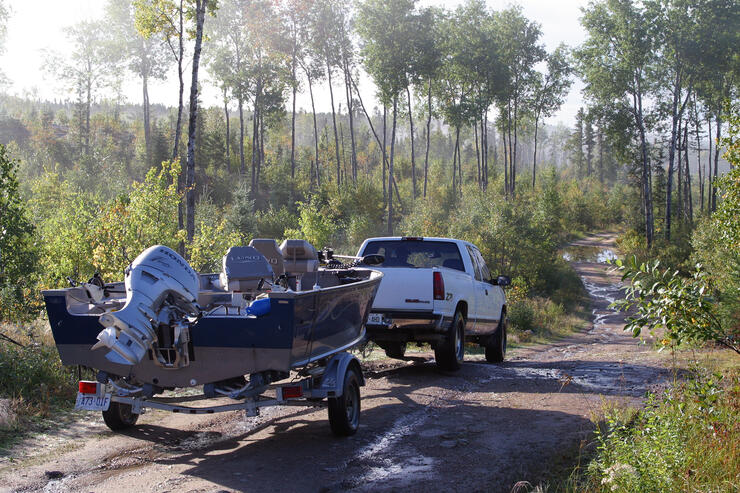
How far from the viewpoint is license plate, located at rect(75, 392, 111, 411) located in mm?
6086

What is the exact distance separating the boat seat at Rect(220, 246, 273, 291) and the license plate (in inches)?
67.2

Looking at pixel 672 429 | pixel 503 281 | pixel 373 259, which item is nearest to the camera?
pixel 672 429

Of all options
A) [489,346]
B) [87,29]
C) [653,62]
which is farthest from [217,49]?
[489,346]

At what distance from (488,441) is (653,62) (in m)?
46.8

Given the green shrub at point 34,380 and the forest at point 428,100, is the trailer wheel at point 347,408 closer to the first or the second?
the green shrub at point 34,380

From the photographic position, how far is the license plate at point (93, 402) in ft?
20.0

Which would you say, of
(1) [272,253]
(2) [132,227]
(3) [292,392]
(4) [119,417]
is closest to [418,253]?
(1) [272,253]

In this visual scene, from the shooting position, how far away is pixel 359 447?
6359 mm

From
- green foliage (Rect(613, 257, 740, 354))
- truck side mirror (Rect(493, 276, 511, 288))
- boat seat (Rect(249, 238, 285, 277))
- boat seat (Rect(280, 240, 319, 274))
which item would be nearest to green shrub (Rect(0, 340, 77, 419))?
boat seat (Rect(249, 238, 285, 277))

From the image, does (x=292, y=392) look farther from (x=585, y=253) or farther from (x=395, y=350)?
(x=585, y=253)

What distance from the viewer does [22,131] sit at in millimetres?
92875

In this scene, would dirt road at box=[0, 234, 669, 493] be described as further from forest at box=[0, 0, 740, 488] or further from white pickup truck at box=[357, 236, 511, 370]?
forest at box=[0, 0, 740, 488]

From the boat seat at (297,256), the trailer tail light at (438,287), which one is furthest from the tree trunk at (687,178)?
the boat seat at (297,256)

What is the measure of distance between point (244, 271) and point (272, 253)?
1303 millimetres
